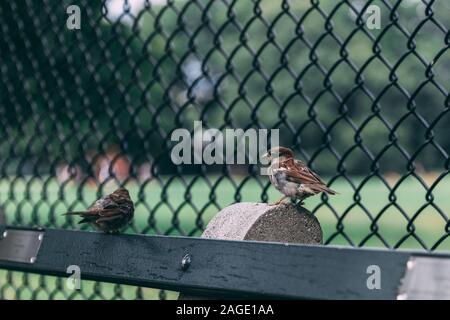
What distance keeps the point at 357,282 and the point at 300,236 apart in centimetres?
54

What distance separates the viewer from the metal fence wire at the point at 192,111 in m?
2.94

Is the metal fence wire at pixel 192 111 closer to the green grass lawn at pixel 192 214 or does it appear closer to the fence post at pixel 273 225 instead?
the green grass lawn at pixel 192 214

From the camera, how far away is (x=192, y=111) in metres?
54.0

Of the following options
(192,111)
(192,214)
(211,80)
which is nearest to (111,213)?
(211,80)

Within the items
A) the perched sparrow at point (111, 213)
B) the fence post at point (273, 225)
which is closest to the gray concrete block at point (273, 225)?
the fence post at point (273, 225)

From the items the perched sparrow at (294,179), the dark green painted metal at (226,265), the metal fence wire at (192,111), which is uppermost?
the metal fence wire at (192,111)

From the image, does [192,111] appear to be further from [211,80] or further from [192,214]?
[211,80]

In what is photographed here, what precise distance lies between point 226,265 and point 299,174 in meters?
0.53

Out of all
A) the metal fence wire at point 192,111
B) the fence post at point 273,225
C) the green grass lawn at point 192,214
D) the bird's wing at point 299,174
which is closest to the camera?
the fence post at point 273,225

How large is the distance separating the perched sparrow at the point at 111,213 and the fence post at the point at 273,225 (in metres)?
0.60

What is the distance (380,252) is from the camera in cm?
195

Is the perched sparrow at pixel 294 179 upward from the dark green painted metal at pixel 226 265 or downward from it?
upward

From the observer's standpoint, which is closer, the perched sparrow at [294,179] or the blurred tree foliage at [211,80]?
the perched sparrow at [294,179]

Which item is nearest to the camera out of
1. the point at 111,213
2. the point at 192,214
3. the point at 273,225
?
the point at 273,225
